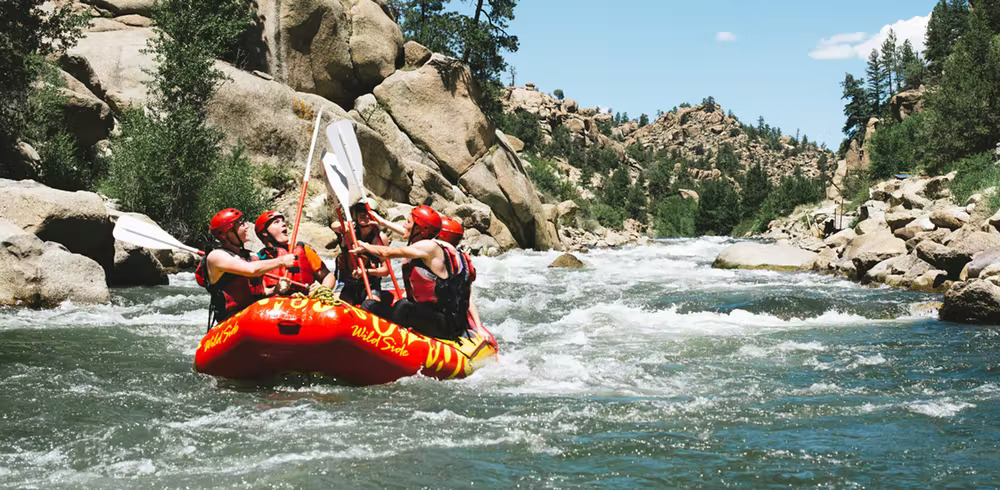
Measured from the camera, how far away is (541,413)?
502 cm

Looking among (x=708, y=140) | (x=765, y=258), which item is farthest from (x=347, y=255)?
(x=708, y=140)

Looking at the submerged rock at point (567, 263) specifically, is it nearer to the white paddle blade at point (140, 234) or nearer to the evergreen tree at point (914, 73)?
the white paddle blade at point (140, 234)

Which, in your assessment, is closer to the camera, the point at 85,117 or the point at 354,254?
the point at 354,254

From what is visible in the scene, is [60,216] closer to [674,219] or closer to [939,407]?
[939,407]

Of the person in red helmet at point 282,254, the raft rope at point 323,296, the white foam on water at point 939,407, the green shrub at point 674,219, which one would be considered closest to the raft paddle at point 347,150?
the person in red helmet at point 282,254

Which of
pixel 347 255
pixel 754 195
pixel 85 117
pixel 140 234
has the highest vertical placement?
pixel 754 195

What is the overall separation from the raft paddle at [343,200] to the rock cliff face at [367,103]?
1229 cm

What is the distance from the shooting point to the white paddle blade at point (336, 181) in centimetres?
684

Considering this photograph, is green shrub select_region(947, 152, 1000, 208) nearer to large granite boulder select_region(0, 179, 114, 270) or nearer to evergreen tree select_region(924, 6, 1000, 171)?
evergreen tree select_region(924, 6, 1000, 171)

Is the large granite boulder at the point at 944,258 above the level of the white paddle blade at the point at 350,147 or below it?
below

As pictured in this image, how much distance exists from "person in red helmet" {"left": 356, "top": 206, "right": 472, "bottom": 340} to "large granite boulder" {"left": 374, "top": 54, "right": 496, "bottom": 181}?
19.6m

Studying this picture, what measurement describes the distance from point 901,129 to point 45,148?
156 ft

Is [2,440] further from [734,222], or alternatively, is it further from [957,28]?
[734,222]

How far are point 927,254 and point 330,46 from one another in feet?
61.5
